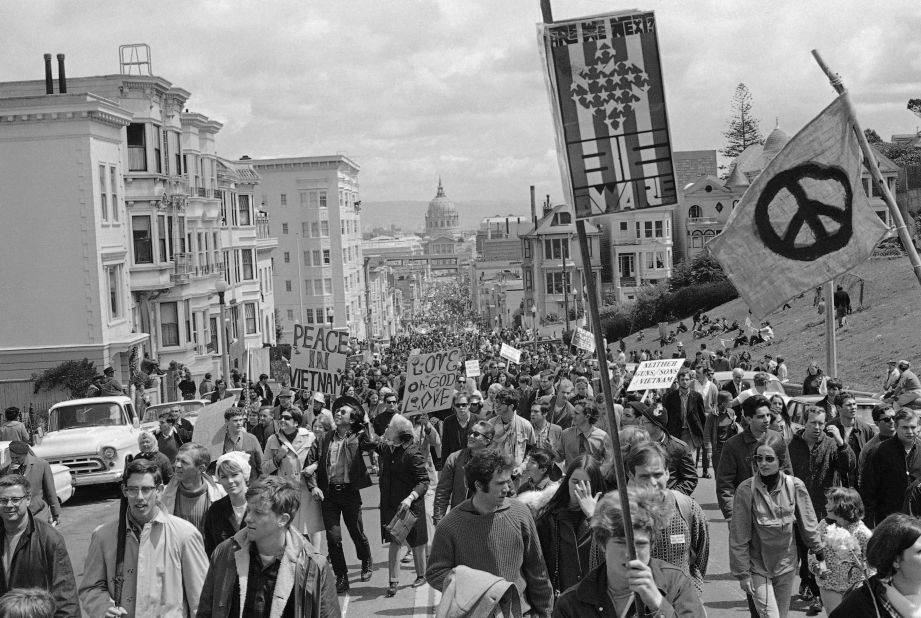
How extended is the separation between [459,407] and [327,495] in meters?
1.76

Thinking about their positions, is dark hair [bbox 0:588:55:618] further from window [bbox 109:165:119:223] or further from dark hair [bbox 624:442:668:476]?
window [bbox 109:165:119:223]

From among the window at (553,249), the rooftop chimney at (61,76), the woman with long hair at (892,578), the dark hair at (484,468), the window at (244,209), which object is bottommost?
the woman with long hair at (892,578)

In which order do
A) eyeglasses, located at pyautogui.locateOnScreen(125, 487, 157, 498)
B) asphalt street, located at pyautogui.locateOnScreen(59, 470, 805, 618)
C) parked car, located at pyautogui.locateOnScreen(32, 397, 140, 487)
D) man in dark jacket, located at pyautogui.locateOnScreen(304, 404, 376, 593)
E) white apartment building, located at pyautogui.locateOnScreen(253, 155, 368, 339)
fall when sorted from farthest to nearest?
white apartment building, located at pyautogui.locateOnScreen(253, 155, 368, 339), parked car, located at pyautogui.locateOnScreen(32, 397, 140, 487), man in dark jacket, located at pyautogui.locateOnScreen(304, 404, 376, 593), asphalt street, located at pyautogui.locateOnScreen(59, 470, 805, 618), eyeglasses, located at pyautogui.locateOnScreen(125, 487, 157, 498)

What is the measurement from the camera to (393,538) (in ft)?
37.9

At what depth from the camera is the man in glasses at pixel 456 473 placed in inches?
385

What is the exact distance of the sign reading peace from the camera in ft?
25.5

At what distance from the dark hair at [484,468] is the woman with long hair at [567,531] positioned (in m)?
0.92

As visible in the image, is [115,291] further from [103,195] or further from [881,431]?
[881,431]

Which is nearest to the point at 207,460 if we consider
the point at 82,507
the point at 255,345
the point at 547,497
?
the point at 547,497

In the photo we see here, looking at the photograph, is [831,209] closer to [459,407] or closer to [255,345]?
[459,407]

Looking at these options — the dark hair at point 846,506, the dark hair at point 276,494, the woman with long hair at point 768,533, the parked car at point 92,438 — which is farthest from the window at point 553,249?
the dark hair at point 276,494

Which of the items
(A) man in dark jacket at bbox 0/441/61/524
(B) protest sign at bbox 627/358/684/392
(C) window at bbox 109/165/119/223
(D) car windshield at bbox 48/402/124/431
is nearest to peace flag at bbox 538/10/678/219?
(A) man in dark jacket at bbox 0/441/61/524

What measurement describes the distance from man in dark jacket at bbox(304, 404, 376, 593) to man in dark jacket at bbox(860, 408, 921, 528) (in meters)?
4.75

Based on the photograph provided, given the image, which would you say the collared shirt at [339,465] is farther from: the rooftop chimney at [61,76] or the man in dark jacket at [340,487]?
the rooftop chimney at [61,76]
